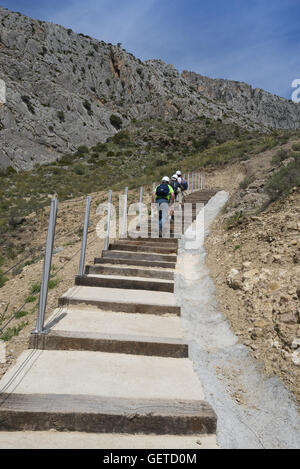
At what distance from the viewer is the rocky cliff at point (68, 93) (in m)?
35.3

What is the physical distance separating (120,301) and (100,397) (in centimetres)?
195

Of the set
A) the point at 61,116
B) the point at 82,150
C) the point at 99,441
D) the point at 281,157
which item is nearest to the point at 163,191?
the point at 99,441

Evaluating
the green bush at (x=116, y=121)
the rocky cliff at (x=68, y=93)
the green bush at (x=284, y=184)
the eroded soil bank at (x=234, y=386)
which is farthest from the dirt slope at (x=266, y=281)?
the green bush at (x=116, y=121)

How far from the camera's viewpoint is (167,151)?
120 ft

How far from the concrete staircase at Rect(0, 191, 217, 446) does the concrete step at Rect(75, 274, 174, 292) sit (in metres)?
0.02

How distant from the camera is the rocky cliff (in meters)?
35.3

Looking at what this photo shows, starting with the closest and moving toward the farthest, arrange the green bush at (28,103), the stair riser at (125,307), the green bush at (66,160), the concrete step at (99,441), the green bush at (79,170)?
the concrete step at (99,441) < the stair riser at (125,307) < the green bush at (79,170) < the green bush at (66,160) < the green bush at (28,103)

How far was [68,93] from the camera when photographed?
148 feet

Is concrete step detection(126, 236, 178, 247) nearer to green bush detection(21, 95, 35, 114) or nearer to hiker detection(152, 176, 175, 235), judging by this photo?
hiker detection(152, 176, 175, 235)

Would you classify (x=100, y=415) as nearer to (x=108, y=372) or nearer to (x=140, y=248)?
(x=108, y=372)

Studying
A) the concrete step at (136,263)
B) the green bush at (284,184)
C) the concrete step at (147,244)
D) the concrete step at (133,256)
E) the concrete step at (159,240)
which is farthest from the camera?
the concrete step at (159,240)

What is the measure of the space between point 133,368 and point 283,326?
5.83 feet

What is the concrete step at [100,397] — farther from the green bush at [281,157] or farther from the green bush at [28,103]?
the green bush at [28,103]

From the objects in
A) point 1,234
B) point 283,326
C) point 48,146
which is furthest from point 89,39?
point 283,326
